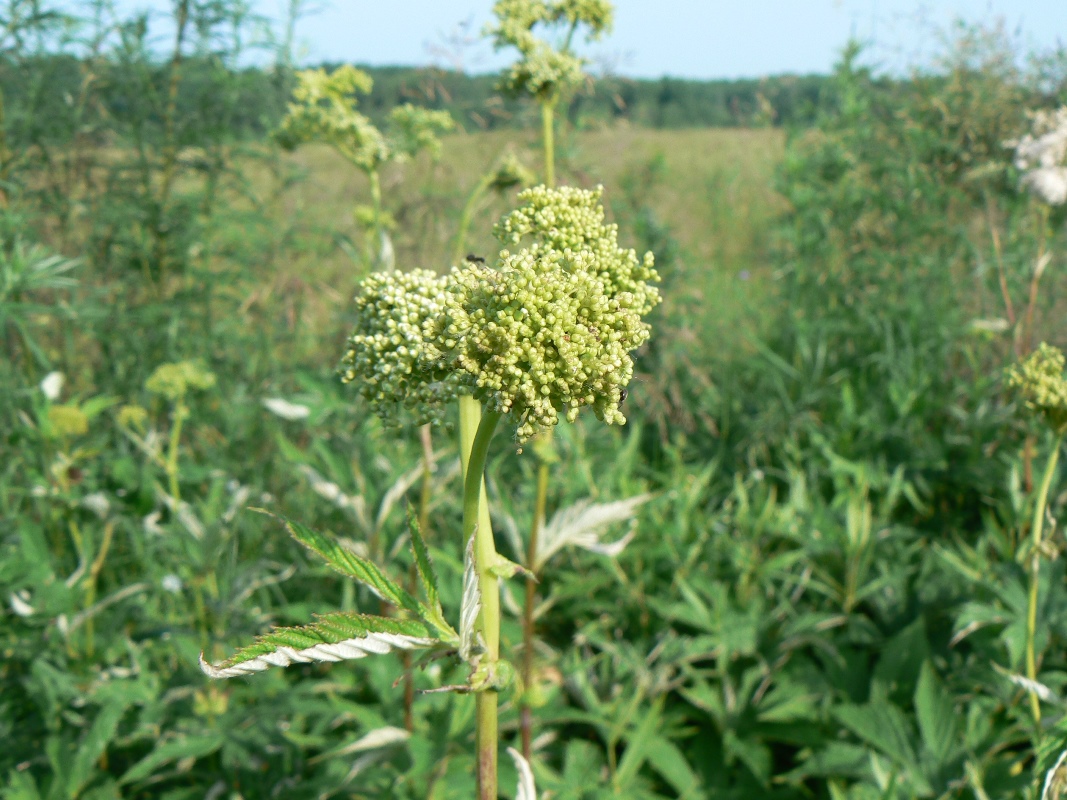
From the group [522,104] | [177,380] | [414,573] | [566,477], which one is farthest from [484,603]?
[522,104]

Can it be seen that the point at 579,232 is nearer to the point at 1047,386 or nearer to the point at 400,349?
the point at 400,349

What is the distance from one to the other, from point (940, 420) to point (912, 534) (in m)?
1.15

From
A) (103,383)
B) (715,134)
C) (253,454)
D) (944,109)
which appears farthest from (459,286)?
(715,134)

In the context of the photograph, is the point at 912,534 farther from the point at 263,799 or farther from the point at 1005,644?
the point at 263,799

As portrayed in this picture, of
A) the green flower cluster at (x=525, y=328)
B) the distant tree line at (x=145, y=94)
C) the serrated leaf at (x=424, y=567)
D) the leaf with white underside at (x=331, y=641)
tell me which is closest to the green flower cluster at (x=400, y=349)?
the green flower cluster at (x=525, y=328)

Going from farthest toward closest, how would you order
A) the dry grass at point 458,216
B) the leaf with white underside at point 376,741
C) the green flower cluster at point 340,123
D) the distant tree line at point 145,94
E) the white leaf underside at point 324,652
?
the dry grass at point 458,216
the distant tree line at point 145,94
the green flower cluster at point 340,123
the leaf with white underside at point 376,741
the white leaf underside at point 324,652

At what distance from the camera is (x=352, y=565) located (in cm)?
114

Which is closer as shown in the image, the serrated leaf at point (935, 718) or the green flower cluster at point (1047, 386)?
the green flower cluster at point (1047, 386)

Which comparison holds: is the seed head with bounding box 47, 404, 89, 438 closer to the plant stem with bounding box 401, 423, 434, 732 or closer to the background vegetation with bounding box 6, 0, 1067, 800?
the background vegetation with bounding box 6, 0, 1067, 800

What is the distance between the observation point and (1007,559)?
2832 millimetres

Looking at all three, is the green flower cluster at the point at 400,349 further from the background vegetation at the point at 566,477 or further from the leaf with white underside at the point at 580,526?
the background vegetation at the point at 566,477

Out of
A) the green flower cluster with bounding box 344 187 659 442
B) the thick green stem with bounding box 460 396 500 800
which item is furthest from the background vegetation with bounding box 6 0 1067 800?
the green flower cluster with bounding box 344 187 659 442

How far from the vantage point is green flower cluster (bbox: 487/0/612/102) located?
7.77 ft

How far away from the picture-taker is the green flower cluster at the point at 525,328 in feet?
3.43
